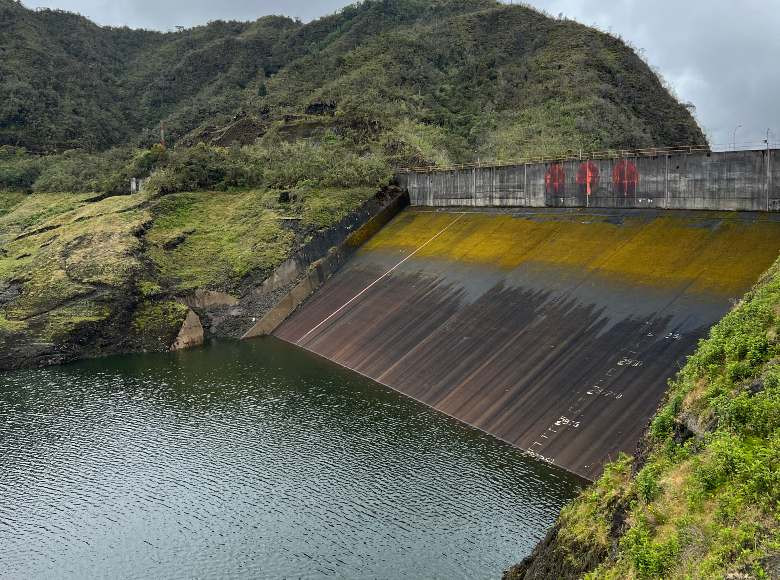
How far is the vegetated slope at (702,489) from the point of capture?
793 cm

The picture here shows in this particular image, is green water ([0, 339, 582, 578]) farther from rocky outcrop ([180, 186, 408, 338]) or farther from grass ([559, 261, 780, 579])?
rocky outcrop ([180, 186, 408, 338])

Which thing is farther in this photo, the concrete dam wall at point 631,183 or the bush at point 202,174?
the bush at point 202,174

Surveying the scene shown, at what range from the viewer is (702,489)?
9102 mm

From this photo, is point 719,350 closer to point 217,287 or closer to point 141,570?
point 141,570

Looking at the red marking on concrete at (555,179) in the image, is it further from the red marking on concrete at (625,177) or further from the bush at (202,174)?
the bush at (202,174)

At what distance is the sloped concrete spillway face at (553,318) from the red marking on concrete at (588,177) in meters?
1.24

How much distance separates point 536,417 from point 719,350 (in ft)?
30.1

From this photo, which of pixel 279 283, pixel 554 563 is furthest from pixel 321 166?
pixel 554 563

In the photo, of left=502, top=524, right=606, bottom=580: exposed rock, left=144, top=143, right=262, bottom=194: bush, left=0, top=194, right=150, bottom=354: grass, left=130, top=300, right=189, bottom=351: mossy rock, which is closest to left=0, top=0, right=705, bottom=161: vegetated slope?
left=144, top=143, right=262, bottom=194: bush

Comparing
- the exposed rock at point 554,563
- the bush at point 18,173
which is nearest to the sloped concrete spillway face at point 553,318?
the exposed rock at point 554,563

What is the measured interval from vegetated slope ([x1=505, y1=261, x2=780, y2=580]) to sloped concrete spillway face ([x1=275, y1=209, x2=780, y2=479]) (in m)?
6.44

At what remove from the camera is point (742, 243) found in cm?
2458

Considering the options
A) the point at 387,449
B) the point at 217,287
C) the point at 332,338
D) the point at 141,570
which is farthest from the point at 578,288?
the point at 217,287

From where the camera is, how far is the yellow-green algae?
23.8 m
